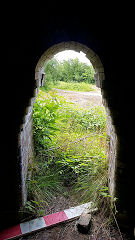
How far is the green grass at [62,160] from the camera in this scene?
3371mm

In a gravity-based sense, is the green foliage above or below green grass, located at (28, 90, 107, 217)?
above

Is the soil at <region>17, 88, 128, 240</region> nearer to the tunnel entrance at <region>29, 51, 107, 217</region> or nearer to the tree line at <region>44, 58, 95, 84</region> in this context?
the tunnel entrance at <region>29, 51, 107, 217</region>

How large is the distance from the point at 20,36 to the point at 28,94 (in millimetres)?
722

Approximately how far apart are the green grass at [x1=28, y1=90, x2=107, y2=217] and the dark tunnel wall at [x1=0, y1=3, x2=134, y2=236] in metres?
1.16

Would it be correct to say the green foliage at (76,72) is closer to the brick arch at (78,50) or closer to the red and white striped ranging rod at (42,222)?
the brick arch at (78,50)

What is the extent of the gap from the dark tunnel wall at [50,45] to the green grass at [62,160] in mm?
1162

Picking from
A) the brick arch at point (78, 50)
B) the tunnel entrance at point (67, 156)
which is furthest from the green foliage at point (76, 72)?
the brick arch at point (78, 50)

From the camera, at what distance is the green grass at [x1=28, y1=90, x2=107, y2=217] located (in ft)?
11.1

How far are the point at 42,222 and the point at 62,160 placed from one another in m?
1.43

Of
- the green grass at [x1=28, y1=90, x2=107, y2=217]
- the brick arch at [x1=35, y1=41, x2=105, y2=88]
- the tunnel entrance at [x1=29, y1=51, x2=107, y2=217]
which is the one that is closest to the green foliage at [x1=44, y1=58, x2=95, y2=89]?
the tunnel entrance at [x1=29, y1=51, x2=107, y2=217]

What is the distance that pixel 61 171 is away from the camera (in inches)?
156

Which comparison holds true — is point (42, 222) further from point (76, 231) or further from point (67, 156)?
point (67, 156)
